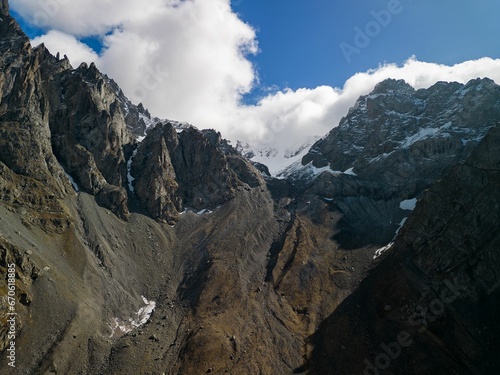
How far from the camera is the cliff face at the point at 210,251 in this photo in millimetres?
73188

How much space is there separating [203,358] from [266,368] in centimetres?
1309

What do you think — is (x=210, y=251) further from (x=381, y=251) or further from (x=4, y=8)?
(x=4, y=8)

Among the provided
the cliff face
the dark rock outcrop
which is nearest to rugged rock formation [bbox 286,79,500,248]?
the cliff face

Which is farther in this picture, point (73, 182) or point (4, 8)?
point (4, 8)

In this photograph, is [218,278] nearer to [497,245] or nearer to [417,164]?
[497,245]

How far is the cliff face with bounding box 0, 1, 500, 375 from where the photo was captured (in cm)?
7319


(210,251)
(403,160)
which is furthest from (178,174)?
(403,160)

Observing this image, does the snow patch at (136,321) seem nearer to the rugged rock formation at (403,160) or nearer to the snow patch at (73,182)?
the snow patch at (73,182)
